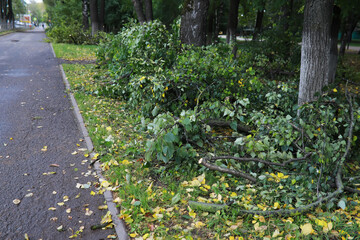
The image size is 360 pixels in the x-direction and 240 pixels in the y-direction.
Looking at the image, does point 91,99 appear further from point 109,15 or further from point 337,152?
point 109,15

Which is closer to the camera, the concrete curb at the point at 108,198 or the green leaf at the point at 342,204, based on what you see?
the concrete curb at the point at 108,198

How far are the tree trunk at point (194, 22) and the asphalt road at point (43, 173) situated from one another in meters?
3.57

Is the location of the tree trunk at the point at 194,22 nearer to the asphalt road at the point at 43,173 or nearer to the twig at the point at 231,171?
the asphalt road at the point at 43,173

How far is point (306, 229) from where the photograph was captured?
10.3ft

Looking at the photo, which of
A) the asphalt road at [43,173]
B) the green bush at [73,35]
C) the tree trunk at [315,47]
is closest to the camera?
the asphalt road at [43,173]

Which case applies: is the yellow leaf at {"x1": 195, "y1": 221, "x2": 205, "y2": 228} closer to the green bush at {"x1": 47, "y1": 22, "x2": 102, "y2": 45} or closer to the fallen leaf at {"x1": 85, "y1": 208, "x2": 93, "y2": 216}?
the fallen leaf at {"x1": 85, "y1": 208, "x2": 93, "y2": 216}

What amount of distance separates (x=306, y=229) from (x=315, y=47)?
3435 millimetres

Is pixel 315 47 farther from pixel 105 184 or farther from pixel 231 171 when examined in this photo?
pixel 105 184

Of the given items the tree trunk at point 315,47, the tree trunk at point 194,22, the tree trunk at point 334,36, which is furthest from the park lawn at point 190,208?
the tree trunk at point 334,36

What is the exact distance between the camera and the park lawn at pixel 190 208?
321cm

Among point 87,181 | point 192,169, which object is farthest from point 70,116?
point 192,169

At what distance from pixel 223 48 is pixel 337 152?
198 inches

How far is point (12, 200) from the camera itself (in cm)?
380

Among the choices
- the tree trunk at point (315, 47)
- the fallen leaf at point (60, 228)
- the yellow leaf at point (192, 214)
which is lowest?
the fallen leaf at point (60, 228)
